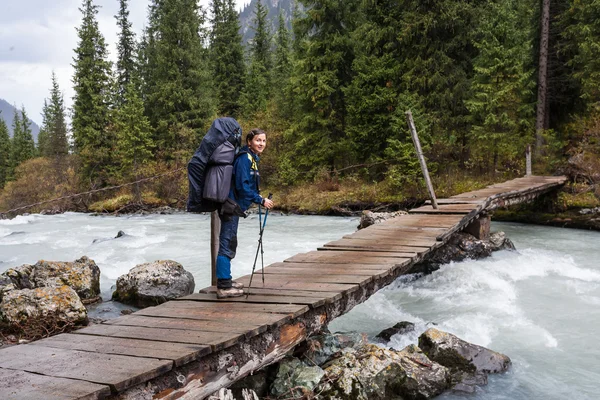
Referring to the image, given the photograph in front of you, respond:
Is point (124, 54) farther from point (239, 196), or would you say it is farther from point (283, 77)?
point (239, 196)

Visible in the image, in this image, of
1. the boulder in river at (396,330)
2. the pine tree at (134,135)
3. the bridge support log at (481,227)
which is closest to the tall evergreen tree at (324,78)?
the pine tree at (134,135)

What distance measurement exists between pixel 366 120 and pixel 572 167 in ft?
34.5

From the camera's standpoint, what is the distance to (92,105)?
120 feet

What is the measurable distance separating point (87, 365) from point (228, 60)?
141 feet

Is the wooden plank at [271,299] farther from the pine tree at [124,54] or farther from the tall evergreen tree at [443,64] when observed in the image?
the pine tree at [124,54]

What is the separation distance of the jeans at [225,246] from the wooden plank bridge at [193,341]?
27 cm

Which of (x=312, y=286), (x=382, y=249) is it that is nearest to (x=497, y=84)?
(x=382, y=249)

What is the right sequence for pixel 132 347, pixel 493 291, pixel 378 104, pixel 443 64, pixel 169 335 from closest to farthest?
pixel 132 347 < pixel 169 335 < pixel 493 291 < pixel 443 64 < pixel 378 104

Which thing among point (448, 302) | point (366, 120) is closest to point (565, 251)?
point (448, 302)

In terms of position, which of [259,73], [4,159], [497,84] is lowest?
[497,84]

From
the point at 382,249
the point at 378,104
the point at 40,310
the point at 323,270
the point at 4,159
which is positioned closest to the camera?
the point at 323,270

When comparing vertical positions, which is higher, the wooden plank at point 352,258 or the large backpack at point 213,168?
the large backpack at point 213,168

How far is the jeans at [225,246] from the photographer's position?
4.58m

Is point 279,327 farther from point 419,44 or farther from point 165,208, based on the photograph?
point 165,208
